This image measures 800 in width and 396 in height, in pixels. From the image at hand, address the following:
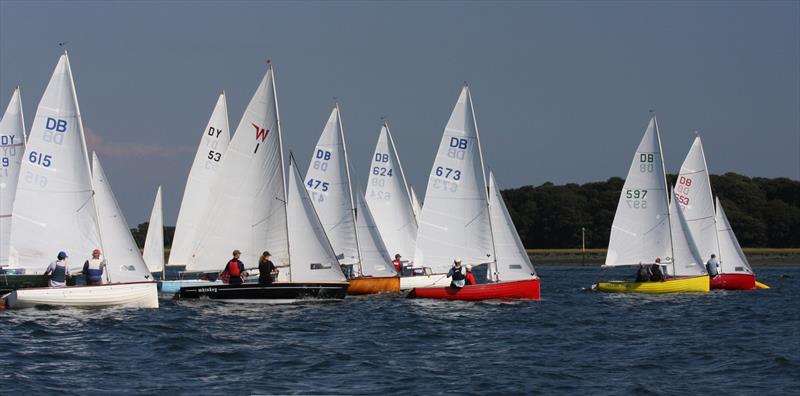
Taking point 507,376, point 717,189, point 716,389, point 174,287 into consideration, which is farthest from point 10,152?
point 717,189

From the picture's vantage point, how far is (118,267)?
101 feet

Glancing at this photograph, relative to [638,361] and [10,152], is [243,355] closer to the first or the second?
[638,361]

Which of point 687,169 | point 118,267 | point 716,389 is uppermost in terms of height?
point 687,169

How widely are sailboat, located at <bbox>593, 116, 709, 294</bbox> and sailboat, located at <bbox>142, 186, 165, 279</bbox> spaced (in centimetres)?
1779

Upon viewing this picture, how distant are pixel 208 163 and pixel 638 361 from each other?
85.2ft

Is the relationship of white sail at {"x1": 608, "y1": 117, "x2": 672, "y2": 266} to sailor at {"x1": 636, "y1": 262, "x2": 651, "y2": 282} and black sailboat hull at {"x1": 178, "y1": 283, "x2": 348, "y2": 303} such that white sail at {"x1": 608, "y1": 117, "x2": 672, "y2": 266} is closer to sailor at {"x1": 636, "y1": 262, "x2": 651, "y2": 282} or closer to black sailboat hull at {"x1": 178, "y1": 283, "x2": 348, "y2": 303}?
sailor at {"x1": 636, "y1": 262, "x2": 651, "y2": 282}

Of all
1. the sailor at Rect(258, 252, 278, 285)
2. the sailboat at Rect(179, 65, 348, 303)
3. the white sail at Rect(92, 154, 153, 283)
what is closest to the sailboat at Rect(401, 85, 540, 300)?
the sailboat at Rect(179, 65, 348, 303)

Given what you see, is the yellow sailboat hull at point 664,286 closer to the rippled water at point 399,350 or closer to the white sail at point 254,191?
the rippled water at point 399,350

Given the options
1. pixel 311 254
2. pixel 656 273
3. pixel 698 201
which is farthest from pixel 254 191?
pixel 698 201

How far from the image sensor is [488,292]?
34.5 m

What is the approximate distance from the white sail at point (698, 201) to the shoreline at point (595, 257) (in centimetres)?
4777

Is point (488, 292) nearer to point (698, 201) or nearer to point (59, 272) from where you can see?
point (59, 272)

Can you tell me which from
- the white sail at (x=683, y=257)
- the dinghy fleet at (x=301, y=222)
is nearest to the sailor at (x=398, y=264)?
the dinghy fleet at (x=301, y=222)

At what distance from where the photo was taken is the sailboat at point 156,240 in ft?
157
